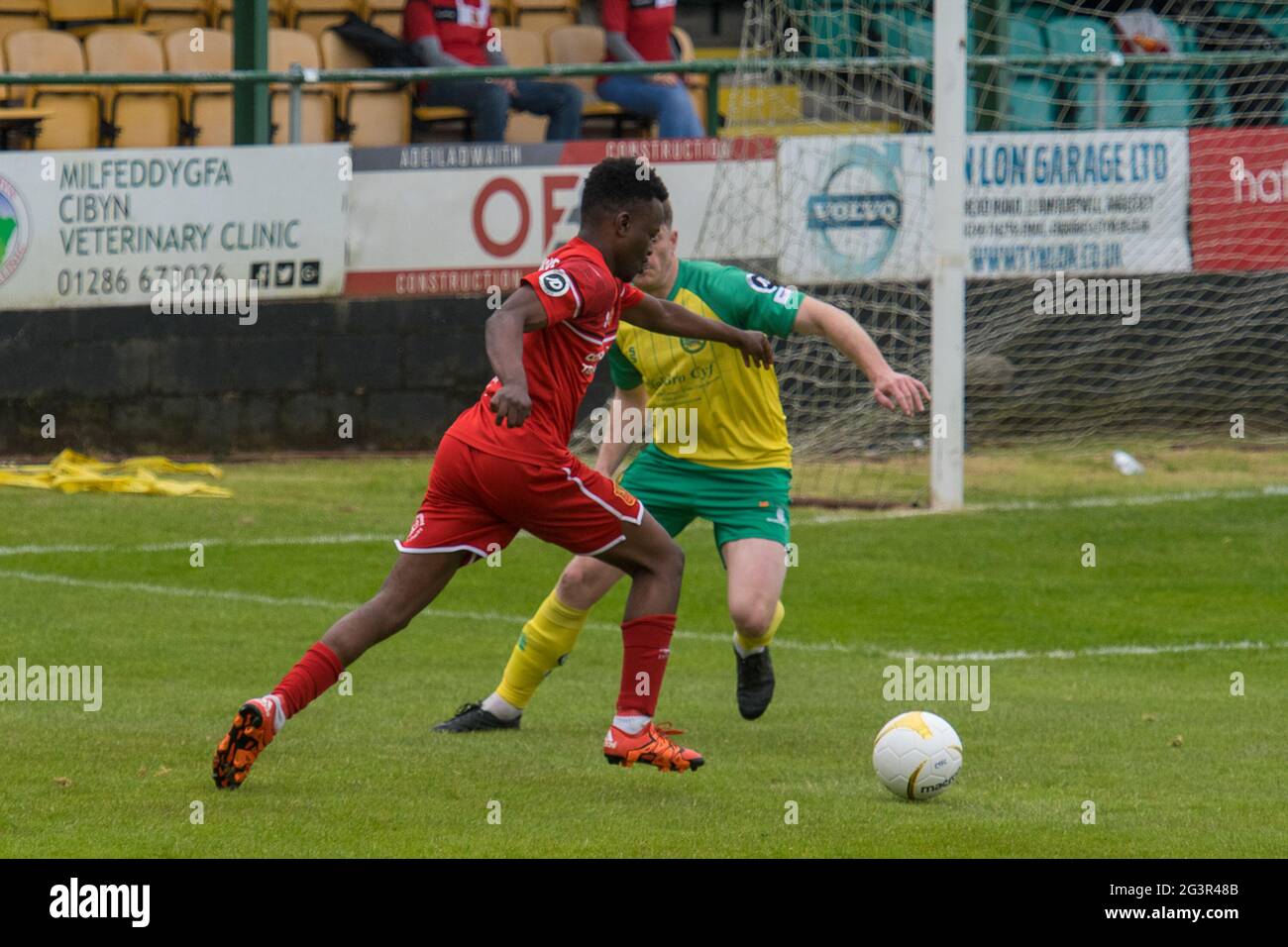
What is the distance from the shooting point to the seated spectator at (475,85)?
657 inches

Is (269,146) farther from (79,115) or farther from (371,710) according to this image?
(371,710)

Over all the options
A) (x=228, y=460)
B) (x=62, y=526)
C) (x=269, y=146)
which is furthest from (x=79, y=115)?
(x=62, y=526)

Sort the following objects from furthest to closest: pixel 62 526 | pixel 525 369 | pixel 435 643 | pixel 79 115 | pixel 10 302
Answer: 1. pixel 79 115
2. pixel 10 302
3. pixel 62 526
4. pixel 435 643
5. pixel 525 369

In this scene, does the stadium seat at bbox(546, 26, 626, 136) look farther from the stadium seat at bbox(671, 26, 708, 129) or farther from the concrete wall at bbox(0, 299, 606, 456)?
the concrete wall at bbox(0, 299, 606, 456)

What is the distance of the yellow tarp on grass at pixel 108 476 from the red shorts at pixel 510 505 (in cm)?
804

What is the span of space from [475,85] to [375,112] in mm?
1070

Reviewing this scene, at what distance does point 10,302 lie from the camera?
15.2 meters

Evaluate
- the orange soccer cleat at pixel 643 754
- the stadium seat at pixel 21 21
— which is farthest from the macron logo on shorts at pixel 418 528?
the stadium seat at pixel 21 21

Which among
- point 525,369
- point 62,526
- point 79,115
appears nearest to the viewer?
point 525,369

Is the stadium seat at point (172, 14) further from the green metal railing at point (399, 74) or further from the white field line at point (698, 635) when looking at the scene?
the white field line at point (698, 635)

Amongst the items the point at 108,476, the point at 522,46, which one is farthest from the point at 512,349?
the point at 522,46

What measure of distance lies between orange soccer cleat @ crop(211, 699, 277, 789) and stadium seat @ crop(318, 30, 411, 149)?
11.5 meters

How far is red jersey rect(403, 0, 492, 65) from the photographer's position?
57.0 ft

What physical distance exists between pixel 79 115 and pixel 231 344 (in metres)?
2.53
